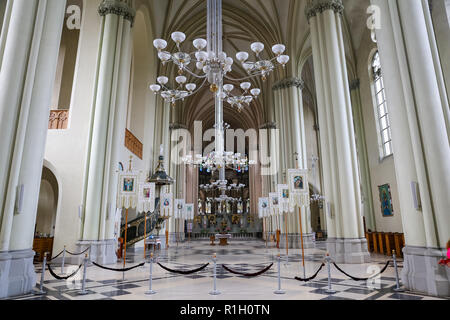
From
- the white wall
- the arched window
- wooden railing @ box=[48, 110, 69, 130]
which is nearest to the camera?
wooden railing @ box=[48, 110, 69, 130]

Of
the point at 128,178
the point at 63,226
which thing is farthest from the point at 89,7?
the point at 63,226

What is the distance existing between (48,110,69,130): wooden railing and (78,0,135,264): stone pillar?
1.56m

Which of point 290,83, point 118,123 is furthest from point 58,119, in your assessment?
point 290,83

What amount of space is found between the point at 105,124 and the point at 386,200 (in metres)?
11.6

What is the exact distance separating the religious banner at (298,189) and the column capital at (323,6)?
5279 mm

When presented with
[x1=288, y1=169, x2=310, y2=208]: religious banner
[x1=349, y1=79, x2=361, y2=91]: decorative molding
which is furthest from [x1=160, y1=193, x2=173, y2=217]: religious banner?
→ [x1=349, y1=79, x2=361, y2=91]: decorative molding

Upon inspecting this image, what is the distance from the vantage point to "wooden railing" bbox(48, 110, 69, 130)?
366 inches

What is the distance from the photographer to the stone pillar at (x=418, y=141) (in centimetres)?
420

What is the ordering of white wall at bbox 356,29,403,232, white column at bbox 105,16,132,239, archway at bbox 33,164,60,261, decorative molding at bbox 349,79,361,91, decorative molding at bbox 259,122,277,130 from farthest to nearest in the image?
decorative molding at bbox 259,122,277,130 < decorative molding at bbox 349,79,361,91 < white wall at bbox 356,29,403,232 < archway at bbox 33,164,60,261 < white column at bbox 105,16,132,239

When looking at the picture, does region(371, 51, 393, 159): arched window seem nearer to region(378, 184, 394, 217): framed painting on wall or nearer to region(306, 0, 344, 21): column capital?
region(378, 184, 394, 217): framed painting on wall

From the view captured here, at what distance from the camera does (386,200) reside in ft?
41.1

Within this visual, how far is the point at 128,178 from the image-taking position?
816cm

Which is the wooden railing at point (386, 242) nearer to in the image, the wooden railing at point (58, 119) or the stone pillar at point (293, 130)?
the stone pillar at point (293, 130)

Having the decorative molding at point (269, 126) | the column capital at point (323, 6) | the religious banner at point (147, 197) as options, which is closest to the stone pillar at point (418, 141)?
the column capital at point (323, 6)
